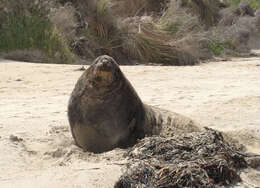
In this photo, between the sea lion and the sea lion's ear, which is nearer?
the sea lion

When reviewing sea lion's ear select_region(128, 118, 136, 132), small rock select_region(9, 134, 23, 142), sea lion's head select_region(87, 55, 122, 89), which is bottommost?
small rock select_region(9, 134, 23, 142)

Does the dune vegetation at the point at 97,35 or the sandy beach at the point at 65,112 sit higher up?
the dune vegetation at the point at 97,35

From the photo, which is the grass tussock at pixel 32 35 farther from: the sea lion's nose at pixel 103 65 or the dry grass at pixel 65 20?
the sea lion's nose at pixel 103 65

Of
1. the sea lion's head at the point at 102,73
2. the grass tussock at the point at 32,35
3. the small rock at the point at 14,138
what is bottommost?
the small rock at the point at 14,138

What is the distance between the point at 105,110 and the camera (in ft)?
12.0

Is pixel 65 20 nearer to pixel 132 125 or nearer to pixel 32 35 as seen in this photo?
pixel 32 35

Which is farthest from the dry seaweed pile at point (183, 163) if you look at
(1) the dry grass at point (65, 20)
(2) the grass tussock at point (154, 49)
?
(1) the dry grass at point (65, 20)

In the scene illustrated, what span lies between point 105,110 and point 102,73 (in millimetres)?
315

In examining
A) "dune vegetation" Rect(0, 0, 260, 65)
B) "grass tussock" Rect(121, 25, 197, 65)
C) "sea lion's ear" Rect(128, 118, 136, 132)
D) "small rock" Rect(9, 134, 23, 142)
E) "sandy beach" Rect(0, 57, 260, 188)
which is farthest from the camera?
"grass tussock" Rect(121, 25, 197, 65)

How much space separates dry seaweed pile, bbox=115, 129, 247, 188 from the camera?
286cm

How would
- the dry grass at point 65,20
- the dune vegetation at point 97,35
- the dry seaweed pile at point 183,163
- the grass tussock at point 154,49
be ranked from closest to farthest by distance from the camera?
the dry seaweed pile at point 183,163, the dune vegetation at point 97,35, the dry grass at point 65,20, the grass tussock at point 154,49

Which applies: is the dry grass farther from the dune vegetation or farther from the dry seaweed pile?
the dry seaweed pile

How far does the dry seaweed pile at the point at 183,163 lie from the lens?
286 cm

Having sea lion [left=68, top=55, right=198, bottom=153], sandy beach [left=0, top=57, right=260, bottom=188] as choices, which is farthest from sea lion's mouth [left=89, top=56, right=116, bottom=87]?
sandy beach [left=0, top=57, right=260, bottom=188]
